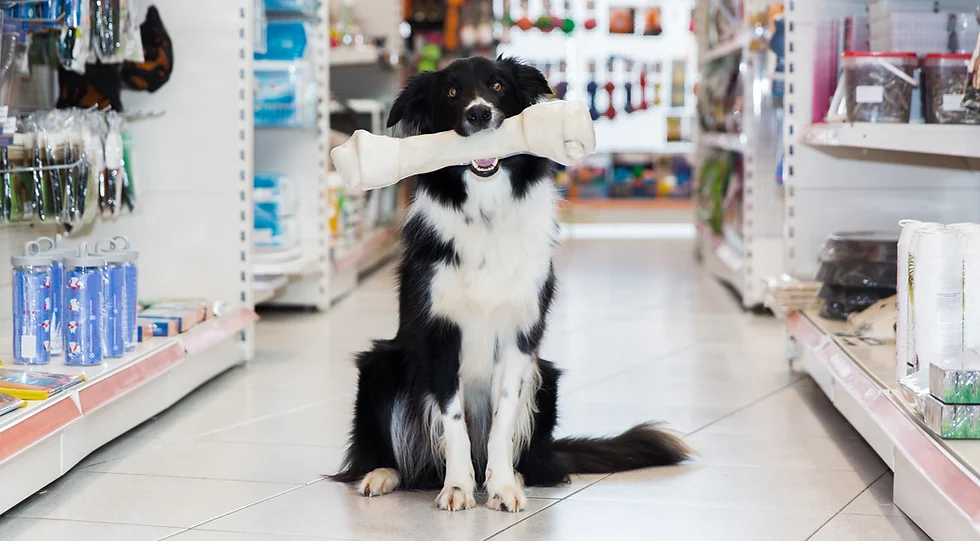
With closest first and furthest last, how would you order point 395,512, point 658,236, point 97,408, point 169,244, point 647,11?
point 395,512
point 97,408
point 169,244
point 658,236
point 647,11

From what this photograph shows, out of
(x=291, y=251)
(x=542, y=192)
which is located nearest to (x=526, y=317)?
(x=542, y=192)

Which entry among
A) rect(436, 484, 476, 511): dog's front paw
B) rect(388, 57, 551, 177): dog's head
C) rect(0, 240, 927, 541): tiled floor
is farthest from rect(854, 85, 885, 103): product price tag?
rect(436, 484, 476, 511): dog's front paw

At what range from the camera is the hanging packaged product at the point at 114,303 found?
3146 mm

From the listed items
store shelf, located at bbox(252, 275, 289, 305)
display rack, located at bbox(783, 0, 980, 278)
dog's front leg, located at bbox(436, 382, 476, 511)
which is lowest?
dog's front leg, located at bbox(436, 382, 476, 511)

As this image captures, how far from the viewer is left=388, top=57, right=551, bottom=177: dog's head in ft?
8.29

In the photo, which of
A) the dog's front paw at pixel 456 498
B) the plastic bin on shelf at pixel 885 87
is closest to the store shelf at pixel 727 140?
the plastic bin on shelf at pixel 885 87

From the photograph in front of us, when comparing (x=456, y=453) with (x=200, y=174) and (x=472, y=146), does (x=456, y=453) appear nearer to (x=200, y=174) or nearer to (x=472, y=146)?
(x=472, y=146)

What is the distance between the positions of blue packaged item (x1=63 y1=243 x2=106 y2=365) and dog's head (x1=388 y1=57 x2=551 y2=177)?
960mm

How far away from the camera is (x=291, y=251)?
519 cm

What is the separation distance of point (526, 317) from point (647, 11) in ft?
28.5

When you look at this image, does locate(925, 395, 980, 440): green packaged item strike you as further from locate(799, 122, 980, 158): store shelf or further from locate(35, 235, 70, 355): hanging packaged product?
locate(35, 235, 70, 355): hanging packaged product

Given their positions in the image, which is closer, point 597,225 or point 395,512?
point 395,512

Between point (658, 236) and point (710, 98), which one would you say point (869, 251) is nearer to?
point (710, 98)

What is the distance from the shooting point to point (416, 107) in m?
2.73
